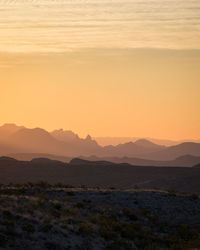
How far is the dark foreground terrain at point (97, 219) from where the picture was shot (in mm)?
A: 24719

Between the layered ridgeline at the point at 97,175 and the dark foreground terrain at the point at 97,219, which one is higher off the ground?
the layered ridgeline at the point at 97,175

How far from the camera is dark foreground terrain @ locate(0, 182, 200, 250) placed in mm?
24719

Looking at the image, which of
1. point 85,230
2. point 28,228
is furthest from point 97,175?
point 28,228

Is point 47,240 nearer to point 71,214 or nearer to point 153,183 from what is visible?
point 71,214

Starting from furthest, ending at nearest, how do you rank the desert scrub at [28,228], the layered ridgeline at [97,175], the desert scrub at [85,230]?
the layered ridgeline at [97,175] → the desert scrub at [85,230] → the desert scrub at [28,228]

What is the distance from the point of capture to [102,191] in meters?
40.6

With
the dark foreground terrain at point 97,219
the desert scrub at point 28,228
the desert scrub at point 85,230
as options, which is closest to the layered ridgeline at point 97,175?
the dark foreground terrain at point 97,219

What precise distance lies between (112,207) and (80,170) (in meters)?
89.4

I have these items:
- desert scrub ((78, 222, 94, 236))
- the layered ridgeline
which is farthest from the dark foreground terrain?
the layered ridgeline

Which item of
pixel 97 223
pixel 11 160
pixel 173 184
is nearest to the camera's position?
pixel 97 223

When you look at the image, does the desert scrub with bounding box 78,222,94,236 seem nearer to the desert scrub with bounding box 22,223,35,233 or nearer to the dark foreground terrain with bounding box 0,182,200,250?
the dark foreground terrain with bounding box 0,182,200,250

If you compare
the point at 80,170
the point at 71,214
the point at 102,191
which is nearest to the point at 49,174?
the point at 80,170

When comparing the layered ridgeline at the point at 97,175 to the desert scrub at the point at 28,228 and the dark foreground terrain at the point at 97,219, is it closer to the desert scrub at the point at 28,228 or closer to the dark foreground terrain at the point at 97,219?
the dark foreground terrain at the point at 97,219

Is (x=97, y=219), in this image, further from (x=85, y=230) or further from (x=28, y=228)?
(x=28, y=228)
